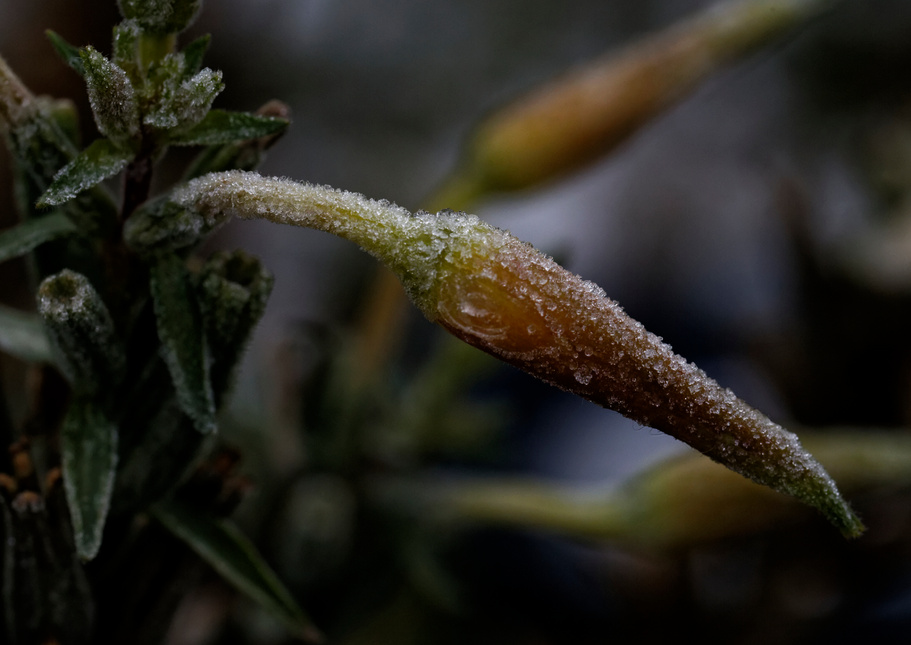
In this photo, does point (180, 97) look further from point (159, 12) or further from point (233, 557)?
point (233, 557)

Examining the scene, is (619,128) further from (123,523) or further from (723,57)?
(123,523)

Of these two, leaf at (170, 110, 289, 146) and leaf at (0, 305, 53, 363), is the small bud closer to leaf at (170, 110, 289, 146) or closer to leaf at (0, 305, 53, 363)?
leaf at (170, 110, 289, 146)

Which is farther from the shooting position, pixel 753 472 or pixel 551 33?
pixel 551 33

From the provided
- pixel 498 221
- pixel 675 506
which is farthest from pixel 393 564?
pixel 498 221

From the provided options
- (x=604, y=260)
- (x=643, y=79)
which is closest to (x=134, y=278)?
(x=643, y=79)

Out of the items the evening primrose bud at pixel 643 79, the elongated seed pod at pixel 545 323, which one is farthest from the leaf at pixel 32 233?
the evening primrose bud at pixel 643 79

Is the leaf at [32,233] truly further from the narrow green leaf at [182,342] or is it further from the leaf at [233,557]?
the leaf at [233,557]
